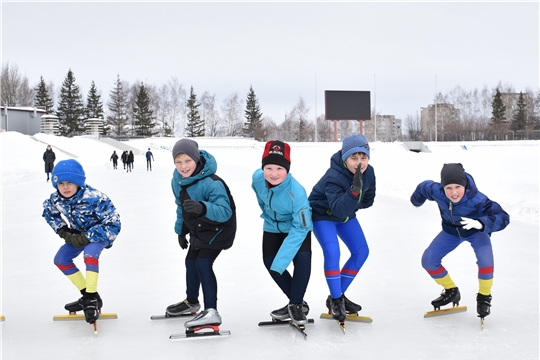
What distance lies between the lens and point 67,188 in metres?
3.25

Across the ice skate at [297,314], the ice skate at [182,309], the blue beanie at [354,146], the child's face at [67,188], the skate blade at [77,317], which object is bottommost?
the skate blade at [77,317]

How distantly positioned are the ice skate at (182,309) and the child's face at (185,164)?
0.98 meters

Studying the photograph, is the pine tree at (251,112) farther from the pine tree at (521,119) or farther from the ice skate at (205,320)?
the ice skate at (205,320)

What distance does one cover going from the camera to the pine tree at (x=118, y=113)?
6788cm

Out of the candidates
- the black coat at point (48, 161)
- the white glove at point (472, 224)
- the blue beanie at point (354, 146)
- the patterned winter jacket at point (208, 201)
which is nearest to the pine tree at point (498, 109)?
the black coat at point (48, 161)

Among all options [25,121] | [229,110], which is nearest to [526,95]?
[229,110]

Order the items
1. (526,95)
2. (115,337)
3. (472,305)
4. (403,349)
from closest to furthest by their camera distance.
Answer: (403,349) → (115,337) → (472,305) → (526,95)

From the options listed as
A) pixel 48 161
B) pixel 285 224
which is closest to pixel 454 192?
pixel 285 224

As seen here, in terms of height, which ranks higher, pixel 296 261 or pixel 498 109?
pixel 498 109

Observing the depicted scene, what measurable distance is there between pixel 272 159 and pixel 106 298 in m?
1.91

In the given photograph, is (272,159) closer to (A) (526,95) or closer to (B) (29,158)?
(B) (29,158)

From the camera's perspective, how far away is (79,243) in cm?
328

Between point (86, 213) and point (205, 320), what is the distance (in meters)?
1.06

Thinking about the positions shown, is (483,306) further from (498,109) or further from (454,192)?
(498,109)
